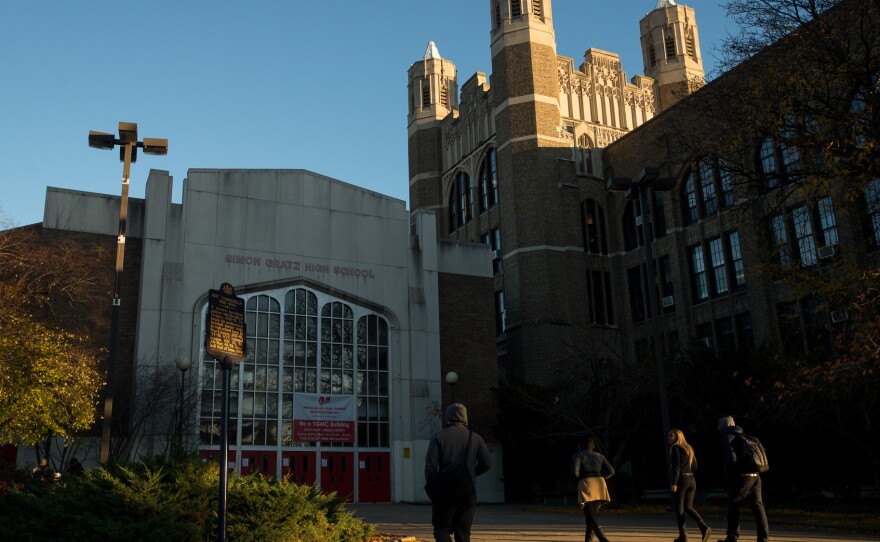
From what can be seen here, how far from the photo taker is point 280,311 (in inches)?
1200

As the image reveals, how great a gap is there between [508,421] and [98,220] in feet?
55.6

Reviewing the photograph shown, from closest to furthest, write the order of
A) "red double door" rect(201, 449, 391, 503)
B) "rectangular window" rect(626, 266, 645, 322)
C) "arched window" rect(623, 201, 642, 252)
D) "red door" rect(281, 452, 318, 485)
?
"red double door" rect(201, 449, 391, 503)
"red door" rect(281, 452, 318, 485)
"rectangular window" rect(626, 266, 645, 322)
"arched window" rect(623, 201, 642, 252)

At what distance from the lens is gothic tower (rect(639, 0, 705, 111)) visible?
4984cm

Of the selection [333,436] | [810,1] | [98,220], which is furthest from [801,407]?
[98,220]

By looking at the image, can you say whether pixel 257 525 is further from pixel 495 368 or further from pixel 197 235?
pixel 495 368

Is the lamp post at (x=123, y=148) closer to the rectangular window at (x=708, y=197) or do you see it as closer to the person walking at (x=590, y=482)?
the person walking at (x=590, y=482)

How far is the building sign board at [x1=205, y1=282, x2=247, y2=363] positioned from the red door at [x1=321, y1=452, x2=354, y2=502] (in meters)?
20.8

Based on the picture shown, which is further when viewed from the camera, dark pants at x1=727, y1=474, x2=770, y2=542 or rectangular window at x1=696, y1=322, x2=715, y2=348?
rectangular window at x1=696, y1=322, x2=715, y2=348

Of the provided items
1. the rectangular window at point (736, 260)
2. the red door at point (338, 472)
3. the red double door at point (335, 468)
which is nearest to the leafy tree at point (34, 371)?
the red double door at point (335, 468)

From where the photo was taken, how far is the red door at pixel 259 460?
28.2 metres

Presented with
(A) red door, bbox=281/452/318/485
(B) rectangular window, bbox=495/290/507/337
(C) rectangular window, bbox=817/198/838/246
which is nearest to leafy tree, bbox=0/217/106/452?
(A) red door, bbox=281/452/318/485

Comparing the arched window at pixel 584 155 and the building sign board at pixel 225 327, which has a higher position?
the arched window at pixel 584 155

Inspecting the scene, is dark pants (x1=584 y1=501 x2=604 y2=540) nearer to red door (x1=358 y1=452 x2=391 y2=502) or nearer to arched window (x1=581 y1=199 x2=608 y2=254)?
red door (x1=358 y1=452 x2=391 y2=502)

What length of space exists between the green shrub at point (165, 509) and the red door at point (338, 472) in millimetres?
19211
